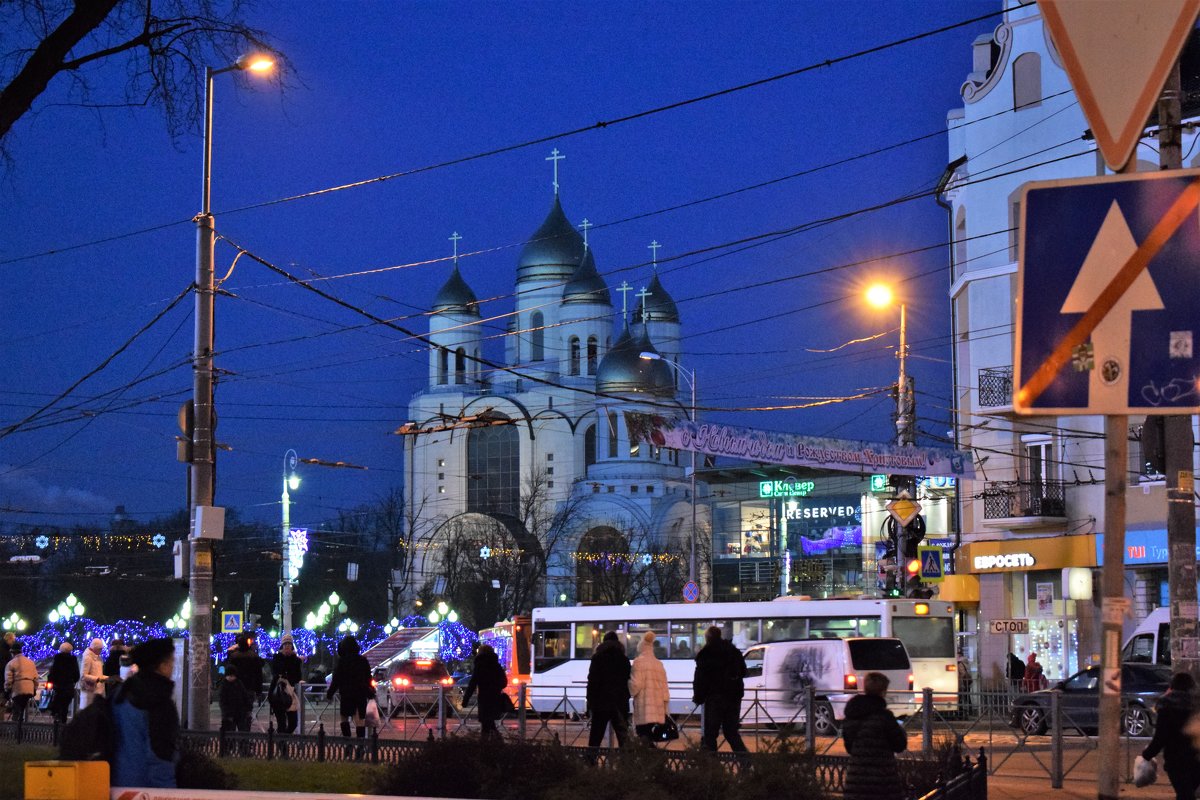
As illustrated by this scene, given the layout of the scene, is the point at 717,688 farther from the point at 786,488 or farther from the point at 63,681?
the point at 786,488

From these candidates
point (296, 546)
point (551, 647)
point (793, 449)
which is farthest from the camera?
point (296, 546)

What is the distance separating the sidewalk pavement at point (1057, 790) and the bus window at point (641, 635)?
15431 millimetres

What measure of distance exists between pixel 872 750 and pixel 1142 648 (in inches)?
825

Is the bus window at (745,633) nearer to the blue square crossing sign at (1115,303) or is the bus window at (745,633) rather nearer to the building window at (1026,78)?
A: the building window at (1026,78)

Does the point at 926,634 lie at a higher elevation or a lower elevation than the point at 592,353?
lower

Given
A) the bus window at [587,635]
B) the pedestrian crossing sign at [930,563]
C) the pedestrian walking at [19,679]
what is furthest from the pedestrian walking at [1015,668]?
the pedestrian walking at [19,679]

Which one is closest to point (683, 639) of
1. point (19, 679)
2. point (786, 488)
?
point (19, 679)

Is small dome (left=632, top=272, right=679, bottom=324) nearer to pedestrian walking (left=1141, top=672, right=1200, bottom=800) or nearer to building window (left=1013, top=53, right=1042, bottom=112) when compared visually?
building window (left=1013, top=53, right=1042, bottom=112)

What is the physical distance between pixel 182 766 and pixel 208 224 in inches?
462

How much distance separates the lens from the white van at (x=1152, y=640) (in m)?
26.7

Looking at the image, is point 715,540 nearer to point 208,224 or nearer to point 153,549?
point 153,549

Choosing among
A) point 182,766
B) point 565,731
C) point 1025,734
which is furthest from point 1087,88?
point 565,731

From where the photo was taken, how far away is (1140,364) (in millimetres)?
4957

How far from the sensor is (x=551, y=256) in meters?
110
